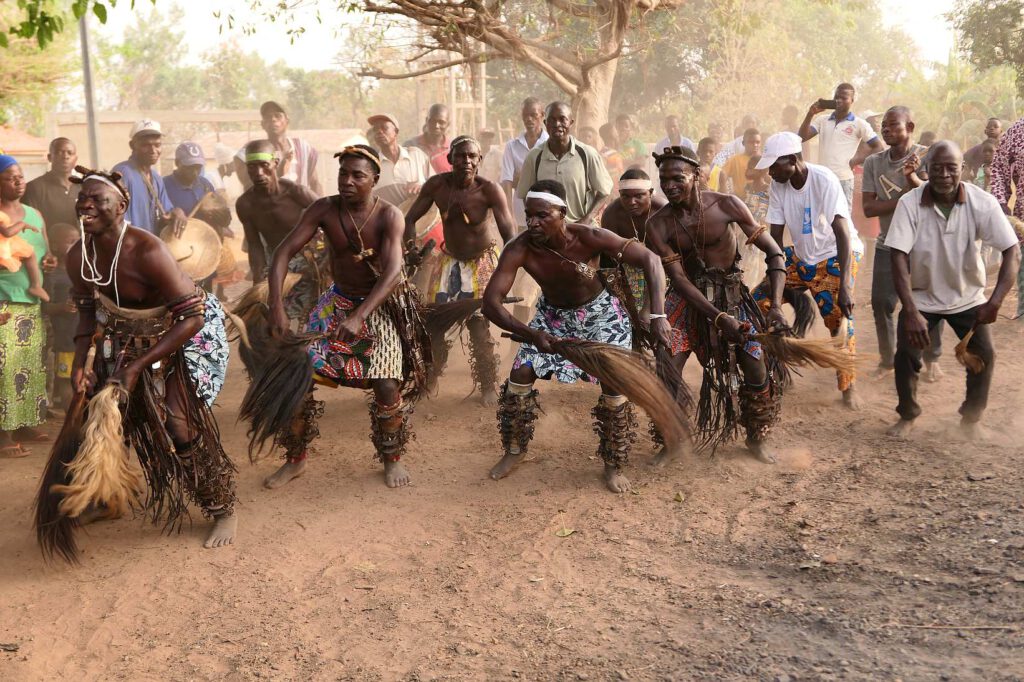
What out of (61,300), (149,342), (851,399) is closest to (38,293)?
(61,300)

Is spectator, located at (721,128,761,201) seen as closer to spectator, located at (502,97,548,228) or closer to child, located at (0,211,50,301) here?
spectator, located at (502,97,548,228)

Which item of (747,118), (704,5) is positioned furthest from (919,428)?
(704,5)

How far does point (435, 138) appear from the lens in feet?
31.2

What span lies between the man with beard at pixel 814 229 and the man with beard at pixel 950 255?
534 millimetres

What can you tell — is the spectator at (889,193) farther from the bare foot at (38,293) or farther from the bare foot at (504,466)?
the bare foot at (38,293)

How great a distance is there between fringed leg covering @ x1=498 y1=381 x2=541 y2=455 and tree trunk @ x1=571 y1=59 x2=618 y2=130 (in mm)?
7839

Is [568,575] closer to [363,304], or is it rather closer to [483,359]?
[363,304]

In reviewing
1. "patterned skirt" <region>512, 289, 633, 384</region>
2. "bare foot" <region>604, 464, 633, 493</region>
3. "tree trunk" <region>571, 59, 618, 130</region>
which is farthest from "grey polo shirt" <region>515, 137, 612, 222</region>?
"tree trunk" <region>571, 59, 618, 130</region>

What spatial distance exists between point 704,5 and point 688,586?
22252 millimetres

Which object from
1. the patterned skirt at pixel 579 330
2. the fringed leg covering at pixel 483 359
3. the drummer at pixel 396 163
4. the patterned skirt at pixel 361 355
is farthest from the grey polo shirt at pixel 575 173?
the patterned skirt at pixel 361 355

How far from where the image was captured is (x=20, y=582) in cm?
456

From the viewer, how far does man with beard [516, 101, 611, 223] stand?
7484 millimetres

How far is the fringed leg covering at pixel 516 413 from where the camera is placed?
5.53 metres

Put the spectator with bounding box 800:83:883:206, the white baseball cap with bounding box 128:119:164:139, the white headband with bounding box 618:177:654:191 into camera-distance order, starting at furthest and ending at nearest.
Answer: the spectator with bounding box 800:83:883:206, the white baseball cap with bounding box 128:119:164:139, the white headband with bounding box 618:177:654:191
